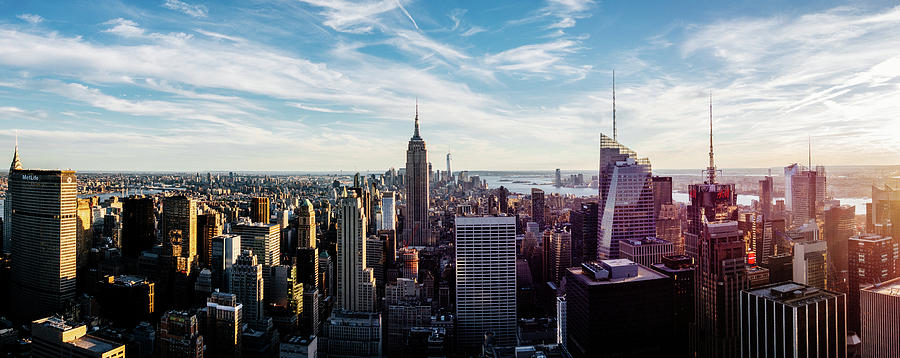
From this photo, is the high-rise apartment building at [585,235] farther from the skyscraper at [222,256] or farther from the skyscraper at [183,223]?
the skyscraper at [183,223]

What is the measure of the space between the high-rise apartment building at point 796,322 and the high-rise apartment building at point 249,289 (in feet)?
55.5

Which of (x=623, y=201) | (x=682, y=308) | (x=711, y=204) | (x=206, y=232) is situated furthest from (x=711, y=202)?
(x=206, y=232)

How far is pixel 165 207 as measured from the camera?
95.9 ft

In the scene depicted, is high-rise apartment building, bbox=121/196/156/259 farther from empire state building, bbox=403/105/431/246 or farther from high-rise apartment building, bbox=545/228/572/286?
high-rise apartment building, bbox=545/228/572/286

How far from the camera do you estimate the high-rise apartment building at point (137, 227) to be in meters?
27.6

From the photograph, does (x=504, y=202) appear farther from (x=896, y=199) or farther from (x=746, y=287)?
(x=746, y=287)

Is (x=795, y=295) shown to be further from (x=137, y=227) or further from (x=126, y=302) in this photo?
(x=137, y=227)

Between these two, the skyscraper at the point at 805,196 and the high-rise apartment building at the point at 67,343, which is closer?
the high-rise apartment building at the point at 67,343

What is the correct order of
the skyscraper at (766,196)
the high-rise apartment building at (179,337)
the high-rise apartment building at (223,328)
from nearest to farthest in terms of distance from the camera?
the high-rise apartment building at (179,337) < the high-rise apartment building at (223,328) < the skyscraper at (766,196)

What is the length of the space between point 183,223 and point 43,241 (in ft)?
21.3

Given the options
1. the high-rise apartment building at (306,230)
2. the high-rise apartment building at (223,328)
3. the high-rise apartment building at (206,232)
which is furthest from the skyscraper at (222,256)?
the high-rise apartment building at (223,328)

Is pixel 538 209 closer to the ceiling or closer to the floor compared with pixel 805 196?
closer to the floor

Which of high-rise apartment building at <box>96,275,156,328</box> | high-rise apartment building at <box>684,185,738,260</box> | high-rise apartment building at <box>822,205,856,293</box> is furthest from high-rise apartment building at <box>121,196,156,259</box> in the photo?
high-rise apartment building at <box>822,205,856,293</box>

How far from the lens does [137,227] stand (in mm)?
27984
